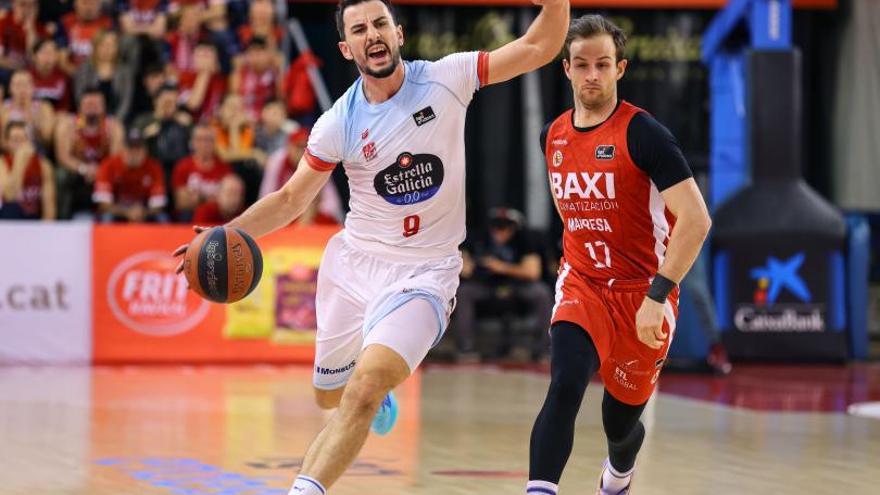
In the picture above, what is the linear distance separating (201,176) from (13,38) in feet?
9.12

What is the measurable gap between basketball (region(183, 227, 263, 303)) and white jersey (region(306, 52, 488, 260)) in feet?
1.65

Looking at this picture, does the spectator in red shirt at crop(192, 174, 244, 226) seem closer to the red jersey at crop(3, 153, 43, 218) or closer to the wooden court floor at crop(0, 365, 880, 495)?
the wooden court floor at crop(0, 365, 880, 495)

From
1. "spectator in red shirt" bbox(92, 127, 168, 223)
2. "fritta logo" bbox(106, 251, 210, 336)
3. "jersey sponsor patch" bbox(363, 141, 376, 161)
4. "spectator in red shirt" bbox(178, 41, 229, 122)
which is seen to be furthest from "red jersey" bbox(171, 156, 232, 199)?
"jersey sponsor patch" bbox(363, 141, 376, 161)

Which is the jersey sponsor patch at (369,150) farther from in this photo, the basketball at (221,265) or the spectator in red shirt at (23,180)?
the spectator in red shirt at (23,180)

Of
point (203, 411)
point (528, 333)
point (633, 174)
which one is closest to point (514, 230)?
point (528, 333)

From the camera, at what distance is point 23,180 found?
13609 millimetres

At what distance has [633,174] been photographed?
579 centimetres

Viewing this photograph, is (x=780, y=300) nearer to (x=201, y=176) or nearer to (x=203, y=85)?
(x=201, y=176)

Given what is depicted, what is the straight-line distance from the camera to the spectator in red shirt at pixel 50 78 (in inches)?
582

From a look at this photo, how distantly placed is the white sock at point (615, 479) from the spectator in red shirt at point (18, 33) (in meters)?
10.3

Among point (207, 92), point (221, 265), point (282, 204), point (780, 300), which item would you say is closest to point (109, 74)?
point (207, 92)

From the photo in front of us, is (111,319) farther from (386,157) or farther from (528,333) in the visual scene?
(386,157)

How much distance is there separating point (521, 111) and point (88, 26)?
5244 millimetres

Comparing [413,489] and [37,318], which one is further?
[37,318]
